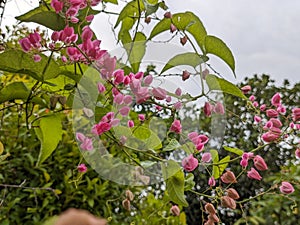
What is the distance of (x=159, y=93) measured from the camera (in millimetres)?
441

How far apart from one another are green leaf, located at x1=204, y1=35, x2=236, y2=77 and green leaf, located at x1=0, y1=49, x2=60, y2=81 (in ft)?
0.45

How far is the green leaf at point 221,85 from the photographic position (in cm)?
44

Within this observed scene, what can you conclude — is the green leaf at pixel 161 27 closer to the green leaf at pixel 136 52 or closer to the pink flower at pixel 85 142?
the green leaf at pixel 136 52

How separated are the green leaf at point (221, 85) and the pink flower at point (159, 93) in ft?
0.14

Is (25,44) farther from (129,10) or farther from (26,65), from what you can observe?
(129,10)

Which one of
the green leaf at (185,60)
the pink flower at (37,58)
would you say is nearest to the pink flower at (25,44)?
the pink flower at (37,58)

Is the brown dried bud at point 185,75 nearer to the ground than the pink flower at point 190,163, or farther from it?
farther from it

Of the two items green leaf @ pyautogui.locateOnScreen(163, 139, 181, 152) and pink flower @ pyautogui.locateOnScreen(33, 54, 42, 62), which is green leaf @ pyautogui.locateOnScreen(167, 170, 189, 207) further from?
pink flower @ pyautogui.locateOnScreen(33, 54, 42, 62)

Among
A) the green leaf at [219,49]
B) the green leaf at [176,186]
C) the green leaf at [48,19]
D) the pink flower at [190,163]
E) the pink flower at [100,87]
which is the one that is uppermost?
the green leaf at [219,49]

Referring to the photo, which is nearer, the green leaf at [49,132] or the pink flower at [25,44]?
the pink flower at [25,44]

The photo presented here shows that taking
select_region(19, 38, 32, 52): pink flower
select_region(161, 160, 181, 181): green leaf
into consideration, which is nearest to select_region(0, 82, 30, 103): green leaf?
select_region(19, 38, 32, 52): pink flower

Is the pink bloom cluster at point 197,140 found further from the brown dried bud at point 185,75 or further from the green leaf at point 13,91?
the green leaf at point 13,91

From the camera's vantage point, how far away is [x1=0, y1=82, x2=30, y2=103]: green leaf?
1.43 feet

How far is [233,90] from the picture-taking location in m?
0.44
